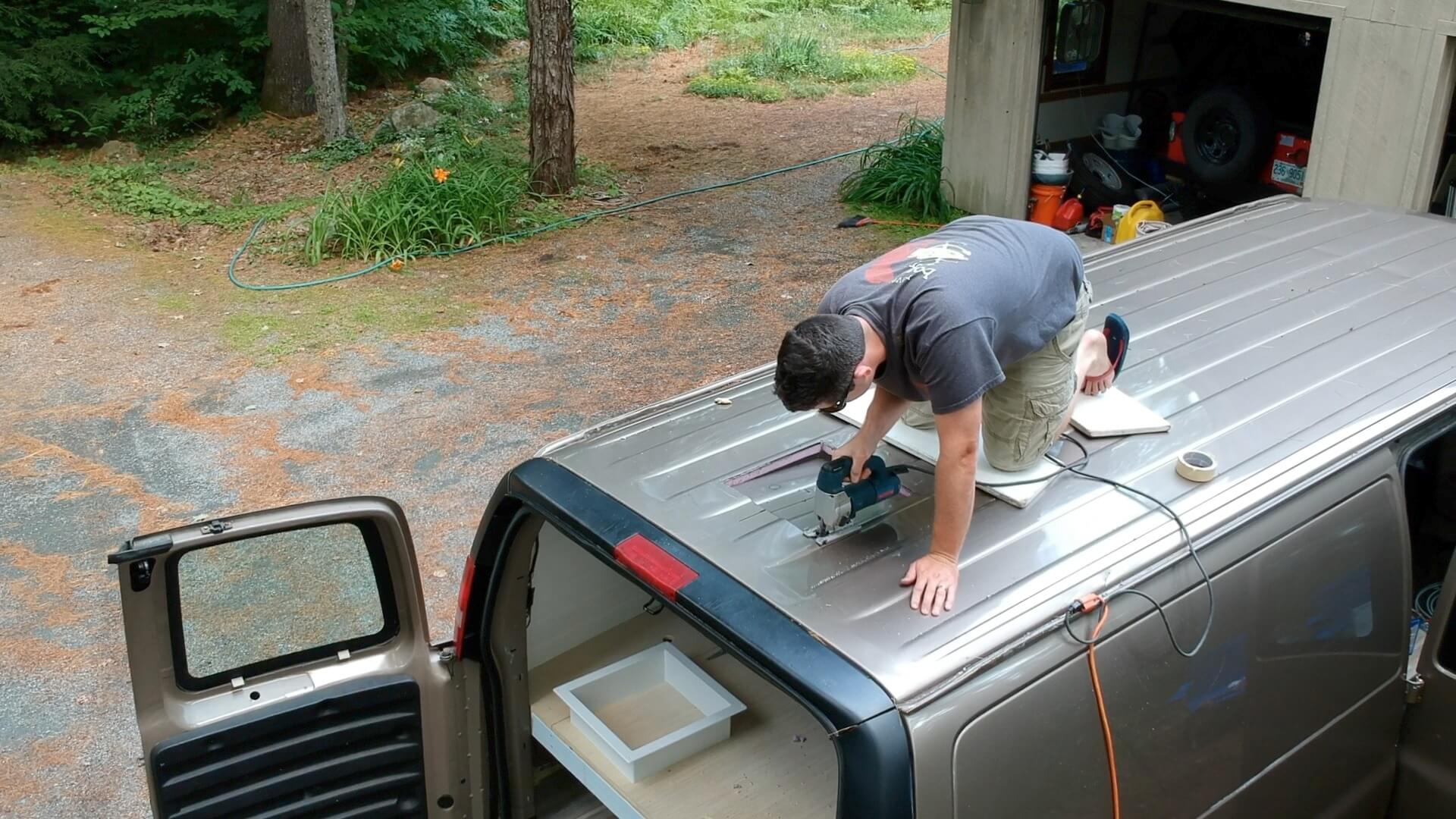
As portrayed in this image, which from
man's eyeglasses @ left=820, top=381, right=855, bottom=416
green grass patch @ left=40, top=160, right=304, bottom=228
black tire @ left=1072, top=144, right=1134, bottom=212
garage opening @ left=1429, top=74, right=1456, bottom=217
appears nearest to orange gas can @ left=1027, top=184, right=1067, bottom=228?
black tire @ left=1072, top=144, right=1134, bottom=212

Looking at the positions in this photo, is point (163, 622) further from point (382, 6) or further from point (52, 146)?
point (382, 6)

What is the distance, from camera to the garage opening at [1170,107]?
33.0ft

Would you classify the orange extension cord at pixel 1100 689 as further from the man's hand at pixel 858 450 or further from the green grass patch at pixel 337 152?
the green grass patch at pixel 337 152

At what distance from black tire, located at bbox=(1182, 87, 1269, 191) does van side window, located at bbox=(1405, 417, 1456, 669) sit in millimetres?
Answer: 6582

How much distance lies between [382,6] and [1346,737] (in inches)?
587

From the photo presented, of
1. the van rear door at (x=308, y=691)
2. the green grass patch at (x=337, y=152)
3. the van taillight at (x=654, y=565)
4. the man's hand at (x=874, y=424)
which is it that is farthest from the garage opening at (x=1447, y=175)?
the green grass patch at (x=337, y=152)

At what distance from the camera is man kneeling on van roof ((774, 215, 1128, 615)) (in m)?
Result: 2.72

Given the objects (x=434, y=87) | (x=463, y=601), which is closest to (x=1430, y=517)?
(x=463, y=601)

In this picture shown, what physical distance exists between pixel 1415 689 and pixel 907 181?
8.70 m

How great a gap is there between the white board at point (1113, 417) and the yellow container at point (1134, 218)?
658 cm

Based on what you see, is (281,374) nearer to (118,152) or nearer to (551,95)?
(551,95)

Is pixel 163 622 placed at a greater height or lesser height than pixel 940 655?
lesser

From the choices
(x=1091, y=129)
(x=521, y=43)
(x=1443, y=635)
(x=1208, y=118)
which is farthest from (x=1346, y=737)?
(x=521, y=43)

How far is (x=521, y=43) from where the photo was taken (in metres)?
18.1
